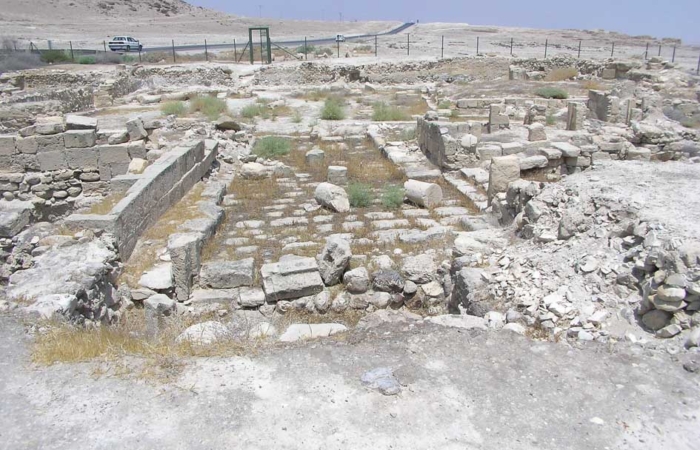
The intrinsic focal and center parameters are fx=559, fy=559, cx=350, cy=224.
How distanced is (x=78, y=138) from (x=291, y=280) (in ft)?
21.2

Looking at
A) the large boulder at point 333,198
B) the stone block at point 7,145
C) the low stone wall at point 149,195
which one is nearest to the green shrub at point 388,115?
the low stone wall at point 149,195

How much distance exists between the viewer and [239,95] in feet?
84.5

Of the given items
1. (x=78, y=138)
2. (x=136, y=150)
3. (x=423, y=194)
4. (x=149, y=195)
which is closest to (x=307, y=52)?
(x=136, y=150)

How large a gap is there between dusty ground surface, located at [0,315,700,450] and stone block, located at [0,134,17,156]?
751cm

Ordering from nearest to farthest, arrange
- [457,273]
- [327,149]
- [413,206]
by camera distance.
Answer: [457,273]
[413,206]
[327,149]

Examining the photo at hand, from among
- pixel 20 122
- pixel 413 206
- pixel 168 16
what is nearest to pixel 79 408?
pixel 413 206

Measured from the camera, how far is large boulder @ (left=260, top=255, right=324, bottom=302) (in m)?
6.99

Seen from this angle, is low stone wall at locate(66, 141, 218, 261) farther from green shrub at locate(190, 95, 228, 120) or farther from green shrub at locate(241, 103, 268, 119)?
green shrub at locate(241, 103, 268, 119)

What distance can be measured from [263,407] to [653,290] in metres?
3.80

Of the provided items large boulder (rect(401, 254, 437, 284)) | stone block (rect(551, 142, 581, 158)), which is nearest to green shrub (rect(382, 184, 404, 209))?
large boulder (rect(401, 254, 437, 284))

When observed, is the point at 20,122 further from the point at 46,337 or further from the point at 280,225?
the point at 46,337

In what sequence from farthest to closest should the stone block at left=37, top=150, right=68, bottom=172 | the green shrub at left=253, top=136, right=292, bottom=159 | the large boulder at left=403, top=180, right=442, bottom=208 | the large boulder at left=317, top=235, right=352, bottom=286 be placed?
the green shrub at left=253, top=136, right=292, bottom=159, the stone block at left=37, top=150, right=68, bottom=172, the large boulder at left=403, top=180, right=442, bottom=208, the large boulder at left=317, top=235, right=352, bottom=286

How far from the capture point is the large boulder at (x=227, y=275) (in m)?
7.39

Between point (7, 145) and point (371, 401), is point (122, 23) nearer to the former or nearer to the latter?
point (7, 145)
